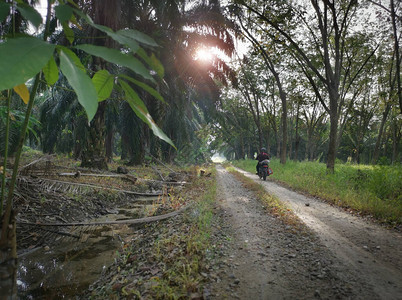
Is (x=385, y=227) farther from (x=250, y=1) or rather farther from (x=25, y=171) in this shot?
(x=250, y=1)

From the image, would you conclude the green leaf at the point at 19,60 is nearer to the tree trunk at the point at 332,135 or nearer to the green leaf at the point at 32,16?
the green leaf at the point at 32,16

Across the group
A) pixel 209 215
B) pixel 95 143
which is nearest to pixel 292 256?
pixel 209 215

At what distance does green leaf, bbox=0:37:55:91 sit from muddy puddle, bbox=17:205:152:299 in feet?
10.1

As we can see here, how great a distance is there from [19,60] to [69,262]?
382cm

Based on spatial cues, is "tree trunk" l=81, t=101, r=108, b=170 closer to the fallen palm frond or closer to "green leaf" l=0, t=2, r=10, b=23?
the fallen palm frond

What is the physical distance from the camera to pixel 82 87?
2.21ft

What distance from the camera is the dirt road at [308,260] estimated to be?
2471mm

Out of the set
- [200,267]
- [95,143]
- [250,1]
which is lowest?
[200,267]

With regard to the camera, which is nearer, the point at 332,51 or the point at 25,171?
the point at 25,171

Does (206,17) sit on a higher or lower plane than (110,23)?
higher

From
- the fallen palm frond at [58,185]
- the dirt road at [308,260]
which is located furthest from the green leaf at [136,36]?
the fallen palm frond at [58,185]

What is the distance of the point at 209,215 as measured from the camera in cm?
494

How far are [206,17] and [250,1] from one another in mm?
1964

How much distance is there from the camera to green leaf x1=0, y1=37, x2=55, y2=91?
1.98 feet
